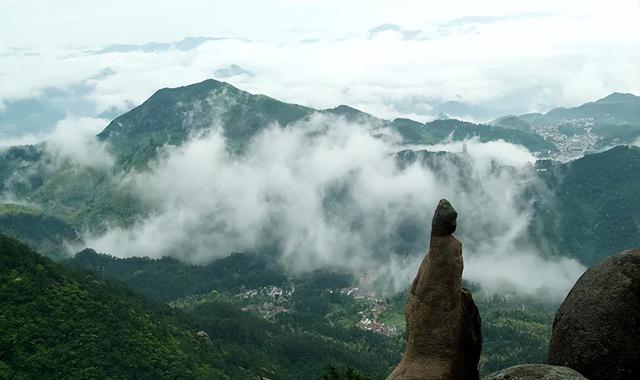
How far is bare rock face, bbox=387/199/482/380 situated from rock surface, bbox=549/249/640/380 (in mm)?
3991

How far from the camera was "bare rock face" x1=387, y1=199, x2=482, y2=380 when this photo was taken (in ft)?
86.3

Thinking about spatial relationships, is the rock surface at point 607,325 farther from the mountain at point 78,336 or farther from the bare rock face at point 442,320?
the mountain at point 78,336

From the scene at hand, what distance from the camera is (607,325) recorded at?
24688 mm

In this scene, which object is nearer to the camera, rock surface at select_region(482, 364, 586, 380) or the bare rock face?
rock surface at select_region(482, 364, 586, 380)

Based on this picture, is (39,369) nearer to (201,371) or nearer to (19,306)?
(19,306)


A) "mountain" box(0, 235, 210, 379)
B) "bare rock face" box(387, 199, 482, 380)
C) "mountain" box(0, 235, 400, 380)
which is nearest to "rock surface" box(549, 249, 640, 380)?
"bare rock face" box(387, 199, 482, 380)

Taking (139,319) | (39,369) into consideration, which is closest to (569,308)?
(39,369)

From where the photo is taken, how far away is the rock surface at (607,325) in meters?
24.4

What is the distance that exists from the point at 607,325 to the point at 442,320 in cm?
684

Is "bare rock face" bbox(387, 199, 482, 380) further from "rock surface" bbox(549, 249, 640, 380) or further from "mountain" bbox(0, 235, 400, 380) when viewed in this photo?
"mountain" bbox(0, 235, 400, 380)

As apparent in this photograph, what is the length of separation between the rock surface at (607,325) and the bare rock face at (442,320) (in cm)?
399

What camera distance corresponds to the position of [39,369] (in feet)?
406

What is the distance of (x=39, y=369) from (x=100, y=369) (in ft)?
48.3

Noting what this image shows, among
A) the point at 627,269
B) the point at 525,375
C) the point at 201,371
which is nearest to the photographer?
the point at 525,375
